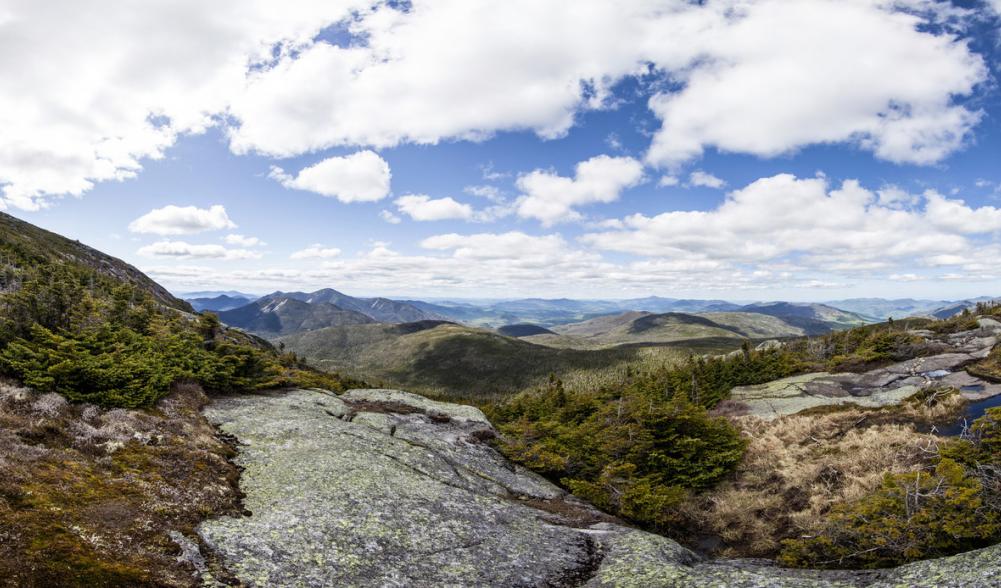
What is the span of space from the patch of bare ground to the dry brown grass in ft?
107

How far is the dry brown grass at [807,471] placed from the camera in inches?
1227

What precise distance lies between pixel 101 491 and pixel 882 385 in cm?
8287

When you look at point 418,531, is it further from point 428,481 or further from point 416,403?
point 416,403

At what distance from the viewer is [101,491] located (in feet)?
60.2

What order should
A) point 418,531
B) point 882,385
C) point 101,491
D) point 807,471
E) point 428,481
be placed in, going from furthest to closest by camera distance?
point 882,385
point 807,471
point 428,481
point 418,531
point 101,491

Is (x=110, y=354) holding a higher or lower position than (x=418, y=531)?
higher

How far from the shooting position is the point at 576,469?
45188mm

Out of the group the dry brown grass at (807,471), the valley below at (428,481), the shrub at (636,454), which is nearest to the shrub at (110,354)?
the valley below at (428,481)

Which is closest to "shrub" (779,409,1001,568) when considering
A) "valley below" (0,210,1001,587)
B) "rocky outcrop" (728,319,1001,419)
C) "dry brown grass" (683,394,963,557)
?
"valley below" (0,210,1001,587)

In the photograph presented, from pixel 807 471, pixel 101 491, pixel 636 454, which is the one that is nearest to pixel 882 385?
pixel 807 471

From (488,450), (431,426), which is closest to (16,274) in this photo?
(431,426)

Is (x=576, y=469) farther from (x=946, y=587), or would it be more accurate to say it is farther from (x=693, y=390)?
(x=693, y=390)

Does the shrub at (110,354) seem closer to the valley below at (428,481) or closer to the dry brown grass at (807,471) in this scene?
the valley below at (428,481)

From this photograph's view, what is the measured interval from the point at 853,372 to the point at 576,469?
5758cm
